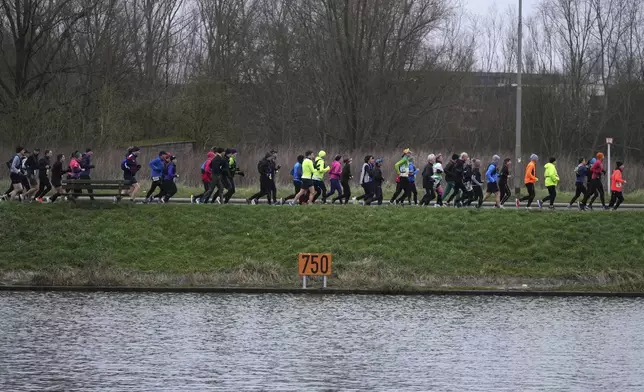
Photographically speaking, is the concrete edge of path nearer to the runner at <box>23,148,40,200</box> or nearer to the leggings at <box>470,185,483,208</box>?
the leggings at <box>470,185,483,208</box>

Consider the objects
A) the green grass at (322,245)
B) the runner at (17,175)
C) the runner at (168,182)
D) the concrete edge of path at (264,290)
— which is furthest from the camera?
the runner at (168,182)

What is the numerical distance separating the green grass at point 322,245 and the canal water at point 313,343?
286 centimetres

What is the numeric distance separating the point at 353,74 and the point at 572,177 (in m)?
18.0

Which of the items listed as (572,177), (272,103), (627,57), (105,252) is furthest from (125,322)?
(627,57)

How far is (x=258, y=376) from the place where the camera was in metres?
15.6

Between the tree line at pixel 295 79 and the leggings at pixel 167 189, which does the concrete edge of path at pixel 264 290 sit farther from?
the tree line at pixel 295 79

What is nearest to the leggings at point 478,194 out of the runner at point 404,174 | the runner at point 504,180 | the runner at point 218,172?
the runner at point 504,180

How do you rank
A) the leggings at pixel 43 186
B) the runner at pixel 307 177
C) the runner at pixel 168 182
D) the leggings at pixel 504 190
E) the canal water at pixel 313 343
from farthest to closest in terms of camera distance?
the leggings at pixel 504 190
the runner at pixel 307 177
the leggings at pixel 43 186
the runner at pixel 168 182
the canal water at pixel 313 343

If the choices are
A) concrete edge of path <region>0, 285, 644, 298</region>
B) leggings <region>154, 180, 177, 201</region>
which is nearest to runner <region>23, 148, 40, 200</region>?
leggings <region>154, 180, 177, 201</region>

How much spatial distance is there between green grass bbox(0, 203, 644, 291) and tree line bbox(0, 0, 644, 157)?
2460 centimetres

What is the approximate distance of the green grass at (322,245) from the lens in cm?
2847

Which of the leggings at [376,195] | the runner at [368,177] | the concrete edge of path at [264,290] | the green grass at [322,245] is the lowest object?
the concrete edge of path at [264,290]

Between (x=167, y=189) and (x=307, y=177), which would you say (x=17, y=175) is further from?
(x=307, y=177)

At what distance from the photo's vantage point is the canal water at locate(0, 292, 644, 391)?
15.4 m
